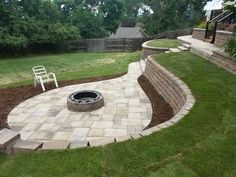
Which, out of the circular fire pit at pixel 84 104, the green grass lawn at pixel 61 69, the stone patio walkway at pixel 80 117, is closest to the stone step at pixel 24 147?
the stone patio walkway at pixel 80 117

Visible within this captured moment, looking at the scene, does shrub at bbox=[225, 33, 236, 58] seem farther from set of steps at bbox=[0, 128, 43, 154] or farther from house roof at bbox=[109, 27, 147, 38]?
house roof at bbox=[109, 27, 147, 38]

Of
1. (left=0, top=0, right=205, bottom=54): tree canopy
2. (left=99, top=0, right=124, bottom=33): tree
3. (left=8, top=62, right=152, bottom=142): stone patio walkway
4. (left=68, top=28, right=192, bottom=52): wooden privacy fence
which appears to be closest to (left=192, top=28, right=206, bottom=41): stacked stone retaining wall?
(left=8, top=62, right=152, bottom=142): stone patio walkway

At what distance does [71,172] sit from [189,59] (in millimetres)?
5997

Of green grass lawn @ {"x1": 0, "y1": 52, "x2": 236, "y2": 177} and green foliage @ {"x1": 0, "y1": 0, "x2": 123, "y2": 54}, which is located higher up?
green foliage @ {"x1": 0, "y1": 0, "x2": 123, "y2": 54}

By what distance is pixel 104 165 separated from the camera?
272 centimetres

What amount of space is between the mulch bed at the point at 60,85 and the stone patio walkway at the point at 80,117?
0.15 m

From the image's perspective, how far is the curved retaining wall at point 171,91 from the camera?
374cm

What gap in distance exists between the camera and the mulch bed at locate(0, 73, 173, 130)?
5.06 metres

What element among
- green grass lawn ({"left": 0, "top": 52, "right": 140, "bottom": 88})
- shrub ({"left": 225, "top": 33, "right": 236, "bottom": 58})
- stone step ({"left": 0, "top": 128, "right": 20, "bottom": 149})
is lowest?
green grass lawn ({"left": 0, "top": 52, "right": 140, "bottom": 88})

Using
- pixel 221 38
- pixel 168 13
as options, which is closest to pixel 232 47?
pixel 221 38

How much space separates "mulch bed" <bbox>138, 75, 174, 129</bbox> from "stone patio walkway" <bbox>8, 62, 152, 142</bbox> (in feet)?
0.43

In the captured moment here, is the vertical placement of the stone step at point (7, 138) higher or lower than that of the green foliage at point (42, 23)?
lower

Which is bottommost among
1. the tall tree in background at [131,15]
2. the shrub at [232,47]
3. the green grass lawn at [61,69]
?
the green grass lawn at [61,69]

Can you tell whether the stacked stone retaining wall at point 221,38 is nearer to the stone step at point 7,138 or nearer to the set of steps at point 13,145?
the set of steps at point 13,145
